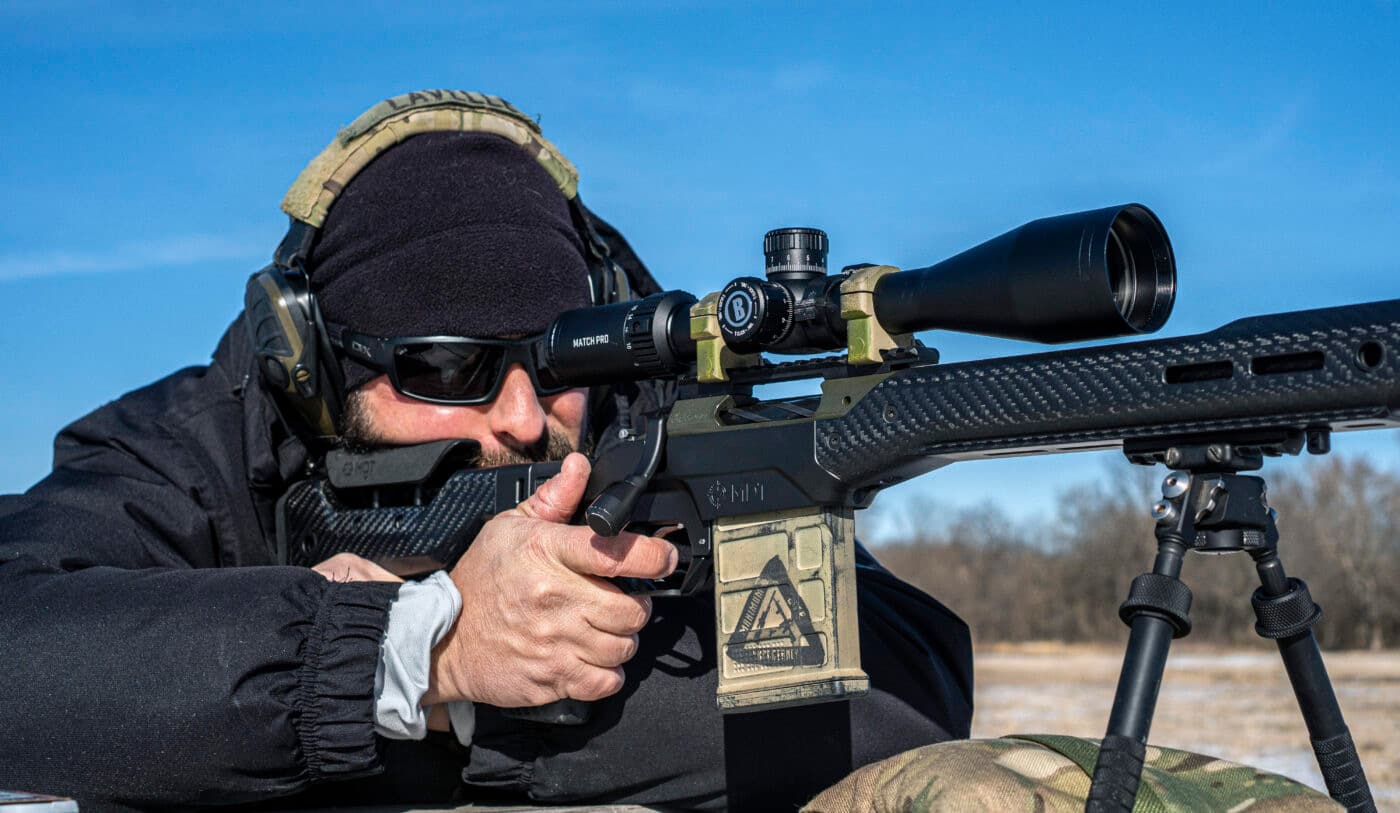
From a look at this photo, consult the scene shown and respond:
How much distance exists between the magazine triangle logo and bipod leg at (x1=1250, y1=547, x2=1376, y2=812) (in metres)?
0.83

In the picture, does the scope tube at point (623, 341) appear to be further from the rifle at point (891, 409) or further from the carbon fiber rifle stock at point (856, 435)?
the carbon fiber rifle stock at point (856, 435)

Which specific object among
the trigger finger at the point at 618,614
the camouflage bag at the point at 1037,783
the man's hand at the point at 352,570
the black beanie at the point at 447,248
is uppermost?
the black beanie at the point at 447,248

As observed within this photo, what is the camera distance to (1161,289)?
8.14ft

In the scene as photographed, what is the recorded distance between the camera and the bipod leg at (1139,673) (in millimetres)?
2074

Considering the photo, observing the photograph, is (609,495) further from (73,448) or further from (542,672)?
(73,448)

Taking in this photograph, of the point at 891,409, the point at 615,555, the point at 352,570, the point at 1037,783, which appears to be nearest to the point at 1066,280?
the point at 891,409

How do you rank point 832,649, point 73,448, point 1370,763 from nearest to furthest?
point 832,649 → point 73,448 → point 1370,763

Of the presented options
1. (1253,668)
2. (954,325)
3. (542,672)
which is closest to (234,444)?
(542,672)

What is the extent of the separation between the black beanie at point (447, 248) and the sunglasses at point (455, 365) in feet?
0.12

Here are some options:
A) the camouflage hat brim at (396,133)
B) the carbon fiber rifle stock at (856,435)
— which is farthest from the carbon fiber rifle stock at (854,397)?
the camouflage hat brim at (396,133)

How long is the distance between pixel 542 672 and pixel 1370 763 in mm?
4466

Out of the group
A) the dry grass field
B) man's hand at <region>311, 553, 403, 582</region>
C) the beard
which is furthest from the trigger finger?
the dry grass field

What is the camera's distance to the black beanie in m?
3.98

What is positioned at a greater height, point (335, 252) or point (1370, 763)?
point (335, 252)
